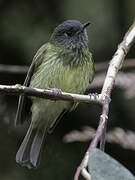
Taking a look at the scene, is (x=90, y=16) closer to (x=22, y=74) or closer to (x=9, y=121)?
(x=22, y=74)

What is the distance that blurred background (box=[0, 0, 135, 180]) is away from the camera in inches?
151

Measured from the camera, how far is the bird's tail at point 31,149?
3.09 meters

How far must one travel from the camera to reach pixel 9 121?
153 inches

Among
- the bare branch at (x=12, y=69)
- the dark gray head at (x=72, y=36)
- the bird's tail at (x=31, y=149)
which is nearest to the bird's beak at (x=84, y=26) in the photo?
the dark gray head at (x=72, y=36)

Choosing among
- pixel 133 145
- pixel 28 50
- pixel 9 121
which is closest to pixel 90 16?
pixel 28 50

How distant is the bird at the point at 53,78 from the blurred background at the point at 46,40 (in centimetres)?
41

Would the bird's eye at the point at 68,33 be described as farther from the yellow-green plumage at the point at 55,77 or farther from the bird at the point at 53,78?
the yellow-green plumage at the point at 55,77

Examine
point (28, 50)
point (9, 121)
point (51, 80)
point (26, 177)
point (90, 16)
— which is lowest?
point (26, 177)

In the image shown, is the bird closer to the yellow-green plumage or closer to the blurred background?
the yellow-green plumage

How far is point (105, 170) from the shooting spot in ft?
4.54

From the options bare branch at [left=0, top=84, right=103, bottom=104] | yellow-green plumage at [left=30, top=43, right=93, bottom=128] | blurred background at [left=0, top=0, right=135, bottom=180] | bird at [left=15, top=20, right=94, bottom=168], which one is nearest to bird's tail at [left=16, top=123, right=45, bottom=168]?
bird at [left=15, top=20, right=94, bottom=168]

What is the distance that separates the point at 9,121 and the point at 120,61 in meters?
1.76

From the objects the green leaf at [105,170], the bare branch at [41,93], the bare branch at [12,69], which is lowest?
the green leaf at [105,170]

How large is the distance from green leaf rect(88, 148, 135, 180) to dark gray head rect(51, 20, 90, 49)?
6.53 ft
